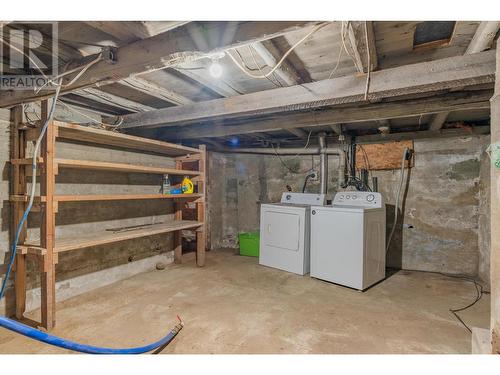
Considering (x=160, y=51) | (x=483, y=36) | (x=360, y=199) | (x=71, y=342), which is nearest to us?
(x=160, y=51)

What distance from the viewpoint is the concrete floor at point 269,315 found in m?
1.89

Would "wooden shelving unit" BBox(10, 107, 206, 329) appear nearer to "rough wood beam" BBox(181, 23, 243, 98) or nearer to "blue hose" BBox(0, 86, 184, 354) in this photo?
"blue hose" BBox(0, 86, 184, 354)

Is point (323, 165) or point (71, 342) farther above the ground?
point (323, 165)

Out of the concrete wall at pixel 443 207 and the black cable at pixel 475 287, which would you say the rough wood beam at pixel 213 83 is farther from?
the black cable at pixel 475 287

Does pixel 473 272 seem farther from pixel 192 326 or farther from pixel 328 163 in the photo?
pixel 192 326

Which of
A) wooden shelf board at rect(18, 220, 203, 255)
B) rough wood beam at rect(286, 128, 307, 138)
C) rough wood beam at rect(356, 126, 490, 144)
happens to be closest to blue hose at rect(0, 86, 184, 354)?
wooden shelf board at rect(18, 220, 203, 255)

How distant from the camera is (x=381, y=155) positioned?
3.85 m

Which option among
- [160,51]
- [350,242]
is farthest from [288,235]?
[160,51]

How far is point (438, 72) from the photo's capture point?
1.66 metres

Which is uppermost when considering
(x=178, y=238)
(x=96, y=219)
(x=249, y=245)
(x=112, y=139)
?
(x=112, y=139)

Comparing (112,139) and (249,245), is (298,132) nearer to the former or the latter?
(249,245)

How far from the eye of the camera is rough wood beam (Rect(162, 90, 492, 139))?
2.20 m

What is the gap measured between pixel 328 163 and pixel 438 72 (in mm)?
2610

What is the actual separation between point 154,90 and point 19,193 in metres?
1.39
